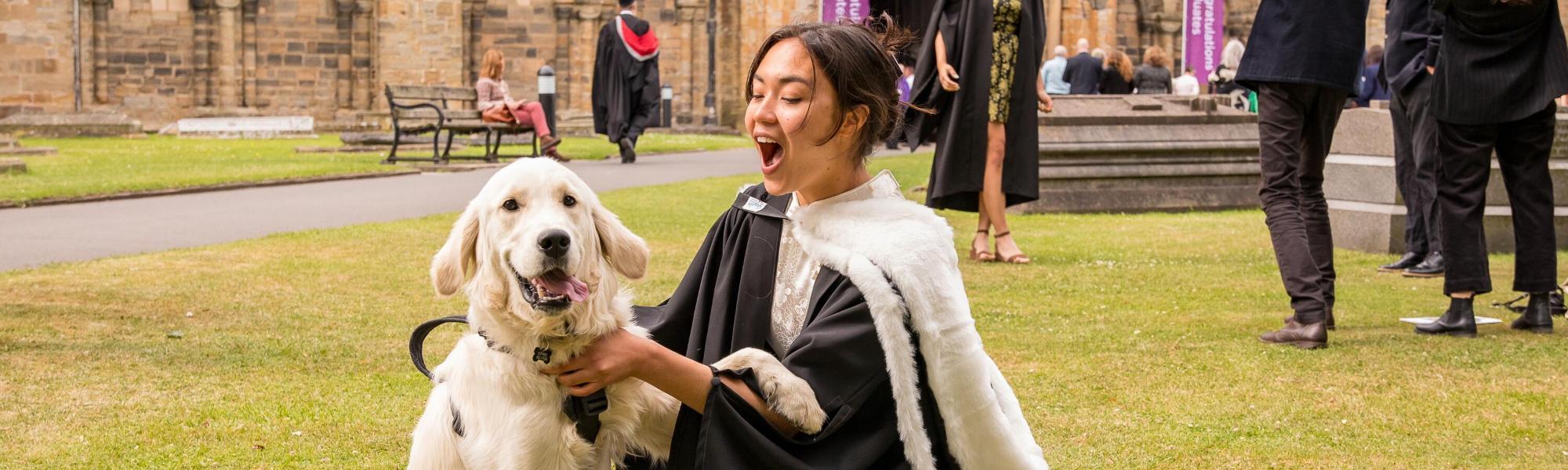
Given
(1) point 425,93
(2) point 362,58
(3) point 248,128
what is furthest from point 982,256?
(2) point 362,58

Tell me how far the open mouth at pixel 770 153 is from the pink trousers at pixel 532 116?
15792 millimetres

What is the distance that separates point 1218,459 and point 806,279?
1.78 meters

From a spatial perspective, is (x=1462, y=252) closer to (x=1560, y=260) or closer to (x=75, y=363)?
(x=1560, y=260)

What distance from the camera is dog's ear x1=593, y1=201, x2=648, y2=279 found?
265cm

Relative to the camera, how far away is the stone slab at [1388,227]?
374 inches

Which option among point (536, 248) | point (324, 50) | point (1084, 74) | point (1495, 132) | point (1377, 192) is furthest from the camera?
point (324, 50)

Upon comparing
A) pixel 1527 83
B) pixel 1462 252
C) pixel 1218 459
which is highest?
→ pixel 1527 83

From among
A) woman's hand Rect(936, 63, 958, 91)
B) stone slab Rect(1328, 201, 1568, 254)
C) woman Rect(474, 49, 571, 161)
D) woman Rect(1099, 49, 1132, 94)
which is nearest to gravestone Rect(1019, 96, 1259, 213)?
stone slab Rect(1328, 201, 1568, 254)

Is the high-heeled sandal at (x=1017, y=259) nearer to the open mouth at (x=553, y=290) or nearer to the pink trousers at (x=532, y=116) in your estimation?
the open mouth at (x=553, y=290)

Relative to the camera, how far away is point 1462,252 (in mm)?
6199

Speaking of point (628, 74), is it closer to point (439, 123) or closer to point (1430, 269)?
point (439, 123)

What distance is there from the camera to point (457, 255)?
8.59ft

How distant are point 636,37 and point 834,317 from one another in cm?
1874

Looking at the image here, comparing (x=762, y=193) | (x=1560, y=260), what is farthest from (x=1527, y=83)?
(x=762, y=193)
